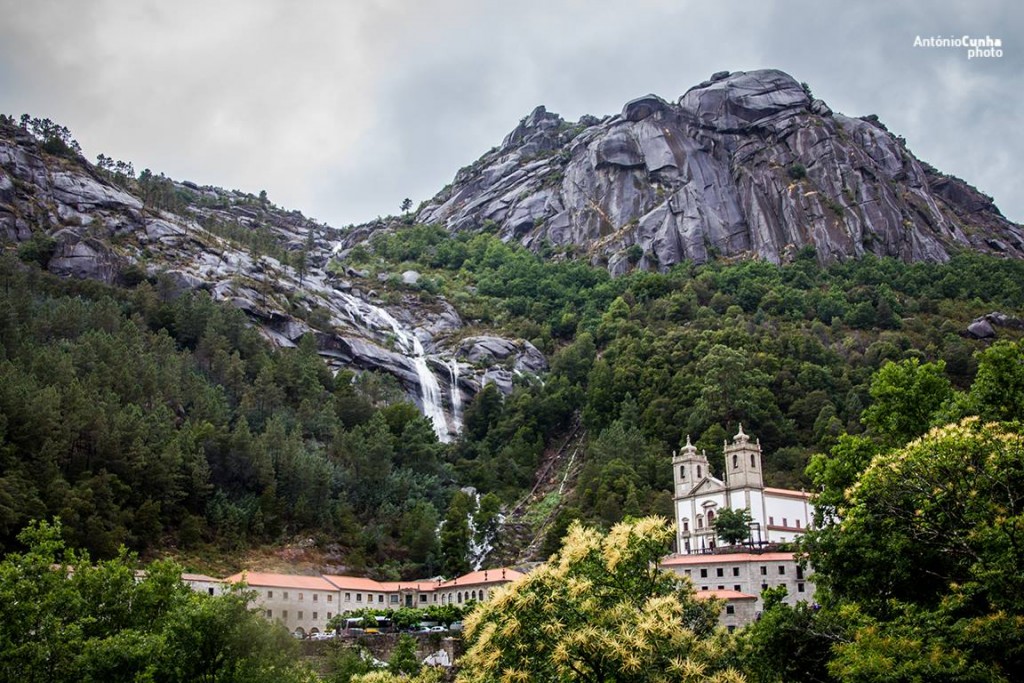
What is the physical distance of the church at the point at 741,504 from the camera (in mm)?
61969

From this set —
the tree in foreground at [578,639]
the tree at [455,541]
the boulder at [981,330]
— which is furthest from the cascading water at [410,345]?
the tree in foreground at [578,639]

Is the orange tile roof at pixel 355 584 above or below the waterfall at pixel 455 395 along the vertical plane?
below

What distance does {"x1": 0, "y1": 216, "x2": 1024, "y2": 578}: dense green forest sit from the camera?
60.8 m

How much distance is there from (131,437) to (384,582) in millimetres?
19102

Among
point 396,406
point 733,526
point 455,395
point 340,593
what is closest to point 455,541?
point 340,593

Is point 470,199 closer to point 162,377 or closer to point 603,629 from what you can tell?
point 162,377

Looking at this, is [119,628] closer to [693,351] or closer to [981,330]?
[693,351]

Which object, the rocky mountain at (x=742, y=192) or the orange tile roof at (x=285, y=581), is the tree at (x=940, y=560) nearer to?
the orange tile roof at (x=285, y=581)

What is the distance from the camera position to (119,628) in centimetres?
3284

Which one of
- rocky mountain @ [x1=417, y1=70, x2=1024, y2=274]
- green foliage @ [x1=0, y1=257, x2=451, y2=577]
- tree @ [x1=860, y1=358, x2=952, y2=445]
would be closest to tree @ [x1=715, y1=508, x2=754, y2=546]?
tree @ [x1=860, y1=358, x2=952, y2=445]

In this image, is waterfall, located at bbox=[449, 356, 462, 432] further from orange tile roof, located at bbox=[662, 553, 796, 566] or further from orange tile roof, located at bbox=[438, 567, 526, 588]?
orange tile roof, located at bbox=[662, 553, 796, 566]

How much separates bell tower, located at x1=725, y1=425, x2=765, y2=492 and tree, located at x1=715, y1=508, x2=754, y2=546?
132 inches

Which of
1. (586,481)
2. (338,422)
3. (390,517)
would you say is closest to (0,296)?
(338,422)

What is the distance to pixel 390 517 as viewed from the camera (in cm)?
7400
